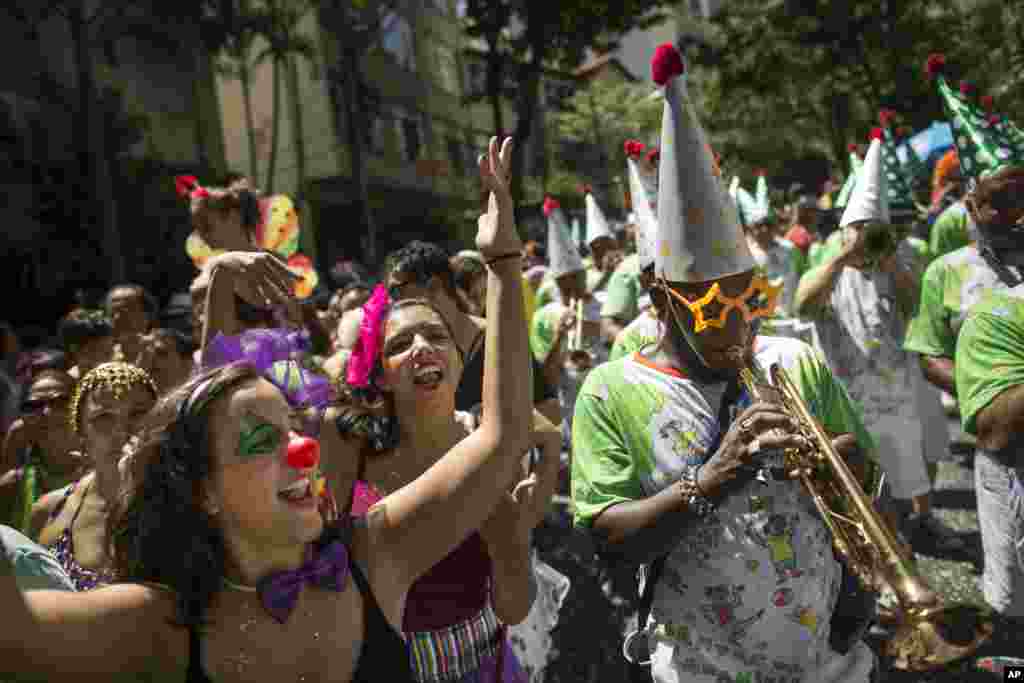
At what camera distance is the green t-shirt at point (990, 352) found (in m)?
2.70

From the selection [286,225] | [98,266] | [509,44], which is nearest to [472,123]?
[509,44]

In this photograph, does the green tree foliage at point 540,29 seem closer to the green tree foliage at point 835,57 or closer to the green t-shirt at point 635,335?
the green tree foliage at point 835,57

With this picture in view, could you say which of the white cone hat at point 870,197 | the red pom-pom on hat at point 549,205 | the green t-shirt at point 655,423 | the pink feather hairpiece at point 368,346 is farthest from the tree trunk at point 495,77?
the green t-shirt at point 655,423

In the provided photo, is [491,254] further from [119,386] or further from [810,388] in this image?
[119,386]

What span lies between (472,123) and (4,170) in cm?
2398

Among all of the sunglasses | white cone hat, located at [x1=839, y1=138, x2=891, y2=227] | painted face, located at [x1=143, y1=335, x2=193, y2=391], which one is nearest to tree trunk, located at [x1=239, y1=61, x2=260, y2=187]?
painted face, located at [x1=143, y1=335, x2=193, y2=391]

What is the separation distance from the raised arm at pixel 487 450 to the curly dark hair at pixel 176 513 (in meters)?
0.35

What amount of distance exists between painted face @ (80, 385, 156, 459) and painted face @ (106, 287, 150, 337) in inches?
113

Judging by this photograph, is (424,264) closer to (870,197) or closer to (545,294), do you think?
(870,197)

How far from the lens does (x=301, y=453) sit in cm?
176

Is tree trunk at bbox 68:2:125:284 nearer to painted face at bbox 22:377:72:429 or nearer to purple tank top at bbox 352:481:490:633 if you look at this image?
painted face at bbox 22:377:72:429

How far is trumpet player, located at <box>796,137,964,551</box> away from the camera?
17.4 feet

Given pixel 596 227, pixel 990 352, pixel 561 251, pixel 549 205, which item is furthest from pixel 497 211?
pixel 596 227

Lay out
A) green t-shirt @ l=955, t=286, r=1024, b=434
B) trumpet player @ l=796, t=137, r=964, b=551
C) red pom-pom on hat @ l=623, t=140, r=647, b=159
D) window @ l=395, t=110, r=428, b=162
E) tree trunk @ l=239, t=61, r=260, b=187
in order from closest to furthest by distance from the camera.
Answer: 1. green t-shirt @ l=955, t=286, r=1024, b=434
2. red pom-pom on hat @ l=623, t=140, r=647, b=159
3. trumpet player @ l=796, t=137, r=964, b=551
4. tree trunk @ l=239, t=61, r=260, b=187
5. window @ l=395, t=110, r=428, b=162
